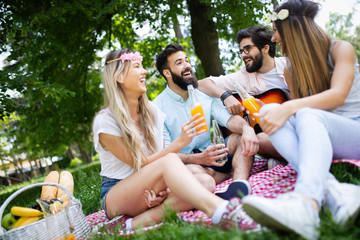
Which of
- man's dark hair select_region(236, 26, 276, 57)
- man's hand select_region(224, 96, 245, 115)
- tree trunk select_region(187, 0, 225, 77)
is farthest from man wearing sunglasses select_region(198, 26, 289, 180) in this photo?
tree trunk select_region(187, 0, 225, 77)

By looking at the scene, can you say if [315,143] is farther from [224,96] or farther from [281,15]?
[224,96]

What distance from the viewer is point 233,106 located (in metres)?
3.22

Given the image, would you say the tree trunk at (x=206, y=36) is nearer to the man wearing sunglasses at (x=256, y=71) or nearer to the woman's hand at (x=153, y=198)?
the man wearing sunglasses at (x=256, y=71)

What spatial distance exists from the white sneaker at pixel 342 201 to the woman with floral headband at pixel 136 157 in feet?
1.82

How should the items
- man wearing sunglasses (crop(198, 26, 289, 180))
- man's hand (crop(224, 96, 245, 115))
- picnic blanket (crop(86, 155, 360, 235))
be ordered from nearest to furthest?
picnic blanket (crop(86, 155, 360, 235)) → man's hand (crop(224, 96, 245, 115)) → man wearing sunglasses (crop(198, 26, 289, 180))

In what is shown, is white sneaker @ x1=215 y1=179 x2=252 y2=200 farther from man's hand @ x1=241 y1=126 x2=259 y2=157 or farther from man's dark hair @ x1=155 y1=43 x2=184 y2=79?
man's dark hair @ x1=155 y1=43 x2=184 y2=79

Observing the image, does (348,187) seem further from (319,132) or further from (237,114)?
(237,114)

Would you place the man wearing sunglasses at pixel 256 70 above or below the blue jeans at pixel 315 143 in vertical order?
above

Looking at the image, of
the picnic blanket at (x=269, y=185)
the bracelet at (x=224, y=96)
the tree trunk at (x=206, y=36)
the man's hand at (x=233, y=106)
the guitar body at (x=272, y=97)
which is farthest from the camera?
the tree trunk at (x=206, y=36)

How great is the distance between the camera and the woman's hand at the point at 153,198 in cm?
239

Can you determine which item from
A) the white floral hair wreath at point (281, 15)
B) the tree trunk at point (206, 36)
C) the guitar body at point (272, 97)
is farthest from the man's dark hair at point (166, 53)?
the tree trunk at point (206, 36)

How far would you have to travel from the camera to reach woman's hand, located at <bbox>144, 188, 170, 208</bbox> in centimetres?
239

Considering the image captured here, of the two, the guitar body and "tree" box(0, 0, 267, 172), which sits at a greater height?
"tree" box(0, 0, 267, 172)

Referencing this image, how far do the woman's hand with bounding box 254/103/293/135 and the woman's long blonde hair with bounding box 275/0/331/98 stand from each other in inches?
19.0
